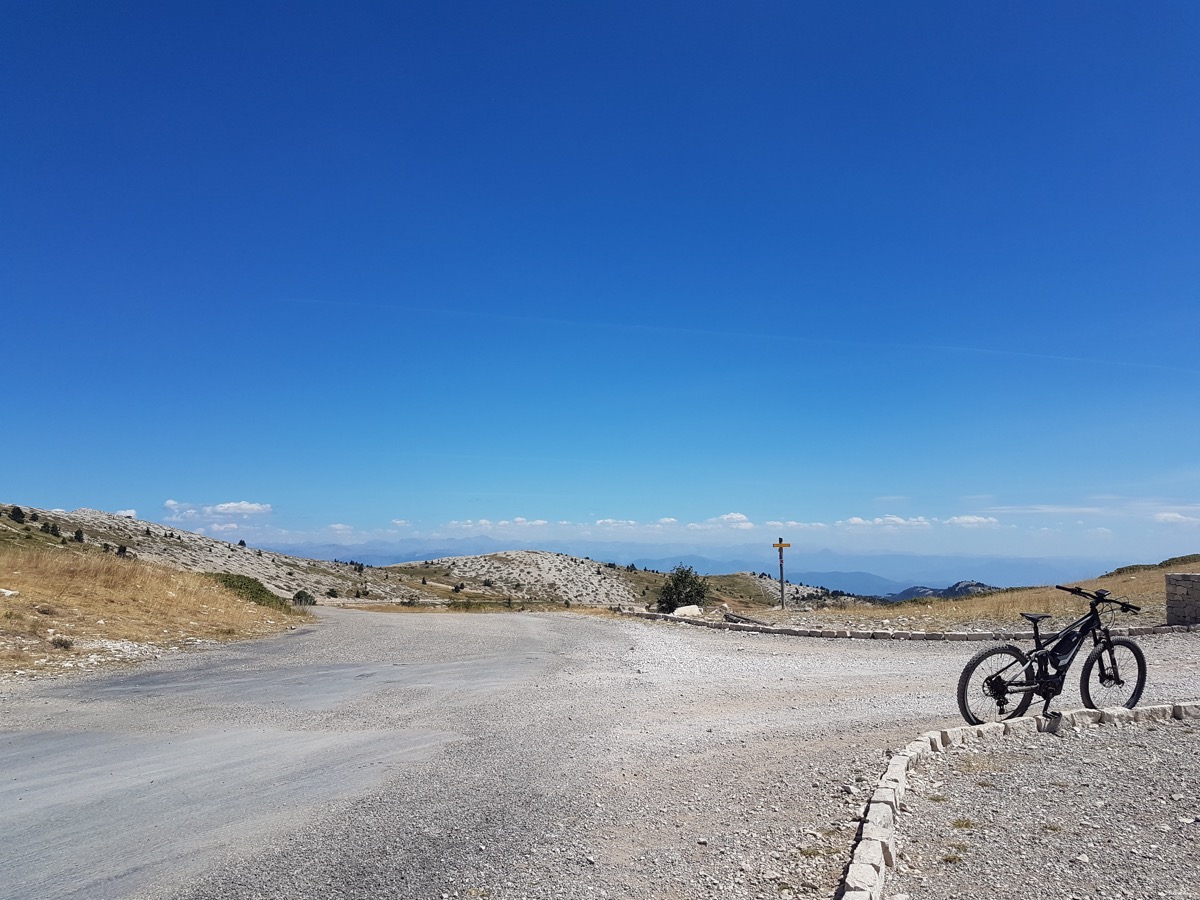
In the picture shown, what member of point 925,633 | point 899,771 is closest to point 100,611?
point 899,771

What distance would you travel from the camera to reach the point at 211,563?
2940 inches

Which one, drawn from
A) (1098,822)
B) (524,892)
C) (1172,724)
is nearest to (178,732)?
(524,892)

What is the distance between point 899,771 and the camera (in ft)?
25.6

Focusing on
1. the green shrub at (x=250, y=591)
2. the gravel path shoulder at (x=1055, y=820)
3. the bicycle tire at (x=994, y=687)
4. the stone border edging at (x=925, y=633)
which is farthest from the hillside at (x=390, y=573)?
the gravel path shoulder at (x=1055, y=820)

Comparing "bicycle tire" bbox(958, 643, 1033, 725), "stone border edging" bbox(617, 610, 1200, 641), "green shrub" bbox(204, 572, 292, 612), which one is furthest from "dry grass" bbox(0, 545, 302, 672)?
"bicycle tire" bbox(958, 643, 1033, 725)

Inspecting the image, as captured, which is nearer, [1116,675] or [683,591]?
[1116,675]

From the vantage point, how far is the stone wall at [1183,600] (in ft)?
67.5

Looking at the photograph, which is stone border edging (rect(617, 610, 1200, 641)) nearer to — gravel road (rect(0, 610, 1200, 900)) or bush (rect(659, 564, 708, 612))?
gravel road (rect(0, 610, 1200, 900))

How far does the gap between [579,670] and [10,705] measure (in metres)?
9.72

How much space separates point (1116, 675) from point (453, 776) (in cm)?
946

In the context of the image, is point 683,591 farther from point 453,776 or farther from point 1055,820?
point 1055,820

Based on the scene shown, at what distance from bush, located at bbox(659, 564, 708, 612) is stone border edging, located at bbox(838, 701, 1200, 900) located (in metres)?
33.4

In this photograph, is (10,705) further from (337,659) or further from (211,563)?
(211,563)

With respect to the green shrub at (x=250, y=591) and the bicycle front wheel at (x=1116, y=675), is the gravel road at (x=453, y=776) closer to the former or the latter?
the bicycle front wheel at (x=1116, y=675)
